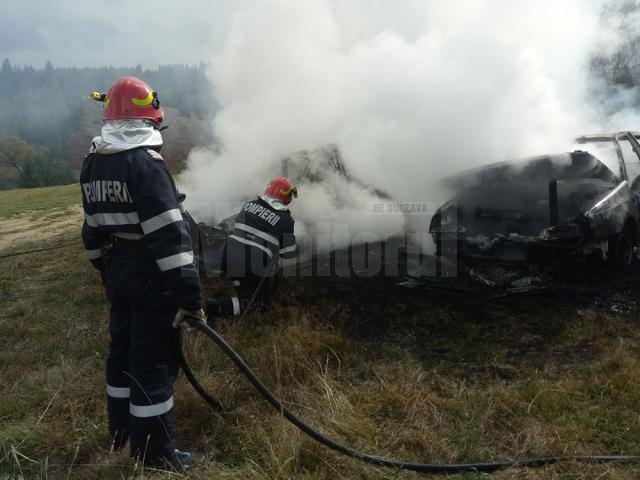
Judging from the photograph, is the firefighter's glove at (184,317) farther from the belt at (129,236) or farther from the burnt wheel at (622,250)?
the burnt wheel at (622,250)

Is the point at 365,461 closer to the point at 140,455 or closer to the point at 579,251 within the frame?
the point at 140,455

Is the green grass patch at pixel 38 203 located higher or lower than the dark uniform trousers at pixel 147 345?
higher

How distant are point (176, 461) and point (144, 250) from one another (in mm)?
1078

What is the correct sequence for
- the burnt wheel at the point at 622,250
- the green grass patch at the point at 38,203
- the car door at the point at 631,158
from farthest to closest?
the green grass patch at the point at 38,203 → the car door at the point at 631,158 → the burnt wheel at the point at 622,250

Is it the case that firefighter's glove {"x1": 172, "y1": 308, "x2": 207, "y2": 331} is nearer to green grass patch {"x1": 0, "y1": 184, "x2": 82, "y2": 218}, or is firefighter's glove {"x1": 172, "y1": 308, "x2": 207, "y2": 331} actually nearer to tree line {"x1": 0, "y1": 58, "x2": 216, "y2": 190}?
green grass patch {"x1": 0, "y1": 184, "x2": 82, "y2": 218}

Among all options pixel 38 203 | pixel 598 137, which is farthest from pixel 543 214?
pixel 38 203

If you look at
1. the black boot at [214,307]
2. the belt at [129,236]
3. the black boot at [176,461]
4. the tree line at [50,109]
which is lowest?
the black boot at [176,461]

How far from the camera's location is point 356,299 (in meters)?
5.08

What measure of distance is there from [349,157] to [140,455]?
619cm

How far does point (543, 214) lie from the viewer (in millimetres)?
5117

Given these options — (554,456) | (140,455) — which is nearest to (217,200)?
(140,455)

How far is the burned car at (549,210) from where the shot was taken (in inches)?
185

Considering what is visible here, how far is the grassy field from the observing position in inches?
101

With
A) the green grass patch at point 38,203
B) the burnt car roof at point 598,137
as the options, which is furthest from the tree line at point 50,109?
the burnt car roof at point 598,137
